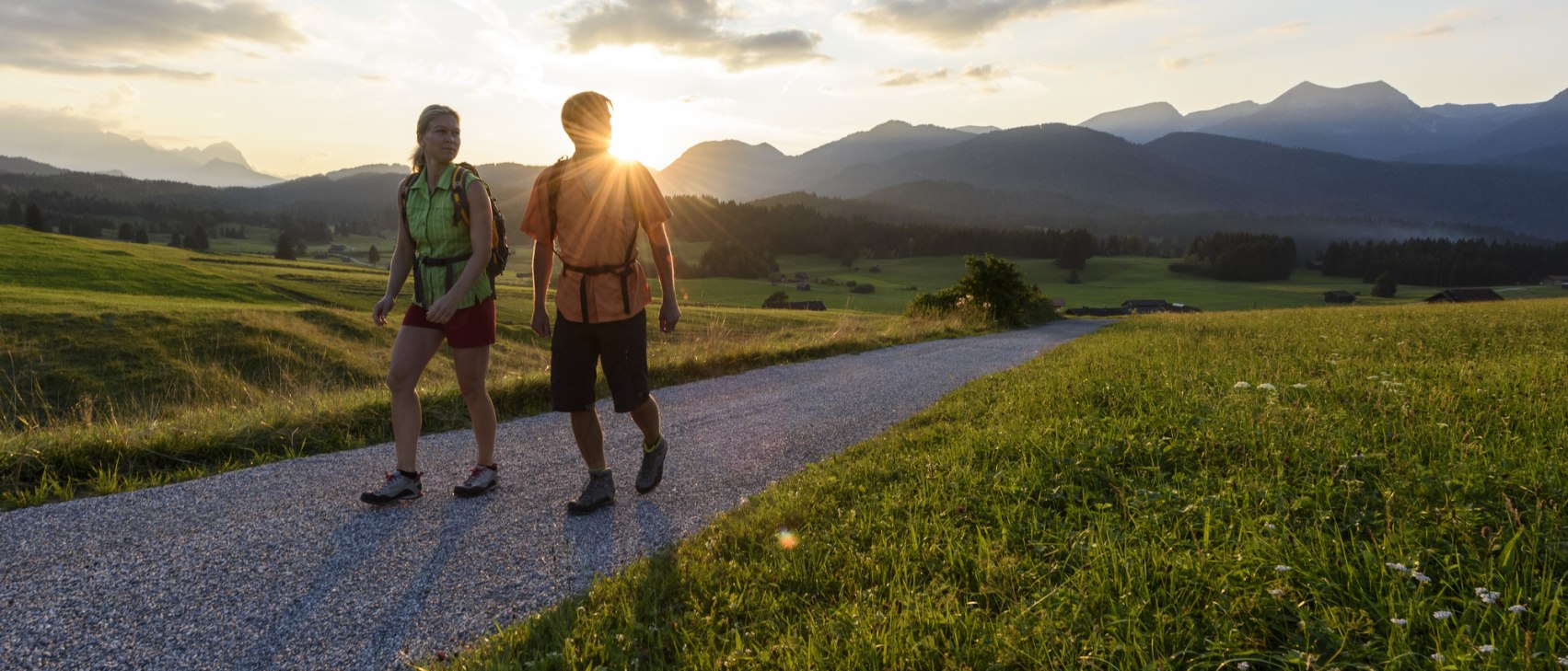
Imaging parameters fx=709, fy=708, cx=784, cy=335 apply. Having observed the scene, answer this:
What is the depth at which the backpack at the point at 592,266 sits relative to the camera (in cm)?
452

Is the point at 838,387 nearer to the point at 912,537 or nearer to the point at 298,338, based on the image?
the point at 912,537

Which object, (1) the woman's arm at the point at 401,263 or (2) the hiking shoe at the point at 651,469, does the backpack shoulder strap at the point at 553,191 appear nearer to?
(1) the woman's arm at the point at 401,263

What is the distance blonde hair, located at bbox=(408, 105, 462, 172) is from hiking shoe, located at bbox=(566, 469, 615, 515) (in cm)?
237

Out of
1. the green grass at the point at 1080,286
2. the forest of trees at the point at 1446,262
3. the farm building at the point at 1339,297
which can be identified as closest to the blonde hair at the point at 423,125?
the green grass at the point at 1080,286

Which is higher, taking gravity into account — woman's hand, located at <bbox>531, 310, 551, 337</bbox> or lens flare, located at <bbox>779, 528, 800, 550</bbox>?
woman's hand, located at <bbox>531, 310, 551, 337</bbox>

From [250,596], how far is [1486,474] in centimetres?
573

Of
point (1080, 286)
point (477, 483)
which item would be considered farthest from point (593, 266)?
point (1080, 286)

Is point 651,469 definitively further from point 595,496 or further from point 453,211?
point 453,211

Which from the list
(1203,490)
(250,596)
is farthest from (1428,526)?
(250,596)

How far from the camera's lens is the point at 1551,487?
297cm

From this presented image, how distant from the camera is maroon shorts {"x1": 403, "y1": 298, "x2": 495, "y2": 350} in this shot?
4703 mm

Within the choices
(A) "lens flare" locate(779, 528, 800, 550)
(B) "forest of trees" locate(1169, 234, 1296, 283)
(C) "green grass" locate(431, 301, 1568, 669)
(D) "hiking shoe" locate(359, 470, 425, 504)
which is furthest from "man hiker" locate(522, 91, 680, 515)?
(B) "forest of trees" locate(1169, 234, 1296, 283)

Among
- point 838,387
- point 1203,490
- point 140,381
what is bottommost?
point 140,381

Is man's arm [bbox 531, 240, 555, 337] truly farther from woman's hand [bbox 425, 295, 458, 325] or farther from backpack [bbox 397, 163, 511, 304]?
woman's hand [bbox 425, 295, 458, 325]
